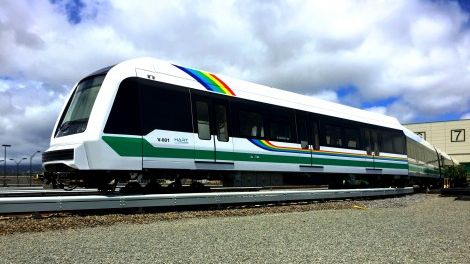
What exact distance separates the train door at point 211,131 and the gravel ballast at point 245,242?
2.70 m

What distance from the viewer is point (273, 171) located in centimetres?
1432

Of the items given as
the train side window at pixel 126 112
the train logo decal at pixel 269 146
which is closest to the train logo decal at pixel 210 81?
the train logo decal at pixel 269 146

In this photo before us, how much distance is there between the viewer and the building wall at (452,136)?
76688 mm

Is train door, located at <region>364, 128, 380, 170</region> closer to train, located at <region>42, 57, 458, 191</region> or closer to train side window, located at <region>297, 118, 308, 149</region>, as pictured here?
train, located at <region>42, 57, 458, 191</region>

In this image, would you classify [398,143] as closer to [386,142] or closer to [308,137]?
[386,142]

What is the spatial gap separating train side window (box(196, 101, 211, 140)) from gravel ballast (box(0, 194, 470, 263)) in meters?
3.01

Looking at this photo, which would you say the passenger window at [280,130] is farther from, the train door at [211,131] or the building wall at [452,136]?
the building wall at [452,136]

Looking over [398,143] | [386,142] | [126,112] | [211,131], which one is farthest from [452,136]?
[126,112]

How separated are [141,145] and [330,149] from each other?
8.69 meters

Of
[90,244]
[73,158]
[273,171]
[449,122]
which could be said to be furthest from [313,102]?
[449,122]

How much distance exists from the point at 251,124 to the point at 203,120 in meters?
2.02

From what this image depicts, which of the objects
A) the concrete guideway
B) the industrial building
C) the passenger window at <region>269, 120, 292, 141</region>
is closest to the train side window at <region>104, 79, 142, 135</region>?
the concrete guideway

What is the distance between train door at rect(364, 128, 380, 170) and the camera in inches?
781

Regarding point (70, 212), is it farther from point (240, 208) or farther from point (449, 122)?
point (449, 122)
